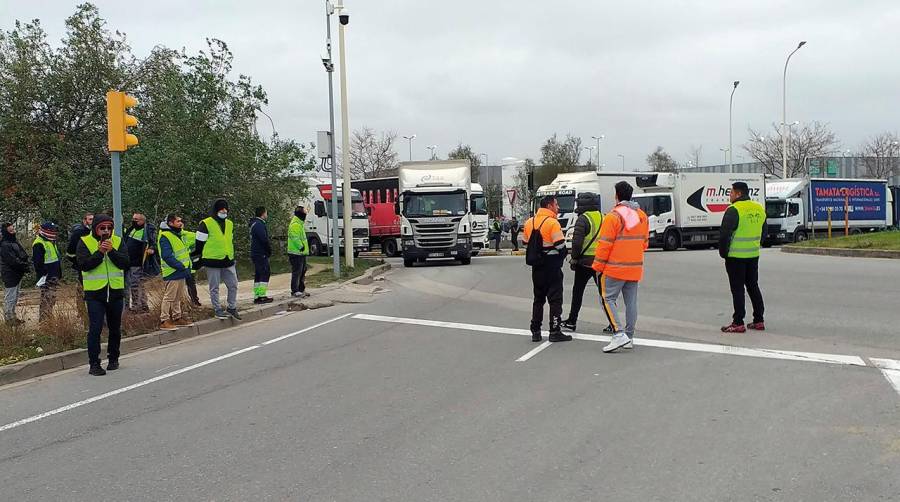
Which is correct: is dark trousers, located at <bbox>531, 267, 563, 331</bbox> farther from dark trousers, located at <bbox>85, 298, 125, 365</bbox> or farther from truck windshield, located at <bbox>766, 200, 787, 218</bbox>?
truck windshield, located at <bbox>766, 200, 787, 218</bbox>

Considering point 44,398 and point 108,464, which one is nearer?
point 108,464

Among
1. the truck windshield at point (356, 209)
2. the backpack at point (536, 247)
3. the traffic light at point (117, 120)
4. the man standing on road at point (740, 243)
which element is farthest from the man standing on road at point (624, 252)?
the truck windshield at point (356, 209)

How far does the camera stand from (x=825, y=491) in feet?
13.7

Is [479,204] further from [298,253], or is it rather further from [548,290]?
[548,290]

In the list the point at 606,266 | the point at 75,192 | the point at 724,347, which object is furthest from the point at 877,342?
the point at 75,192

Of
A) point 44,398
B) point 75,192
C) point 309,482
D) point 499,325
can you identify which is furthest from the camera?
point 75,192

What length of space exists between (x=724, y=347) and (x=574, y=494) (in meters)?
4.99

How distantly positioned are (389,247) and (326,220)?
340 centimetres

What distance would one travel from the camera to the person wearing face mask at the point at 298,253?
48.5 feet

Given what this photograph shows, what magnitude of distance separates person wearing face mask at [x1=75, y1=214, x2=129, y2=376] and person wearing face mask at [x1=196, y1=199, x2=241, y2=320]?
2.88 metres

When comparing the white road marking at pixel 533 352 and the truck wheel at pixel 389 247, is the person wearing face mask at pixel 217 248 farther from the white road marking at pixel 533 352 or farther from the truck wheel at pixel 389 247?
the truck wheel at pixel 389 247

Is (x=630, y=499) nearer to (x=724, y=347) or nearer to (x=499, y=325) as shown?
(x=724, y=347)

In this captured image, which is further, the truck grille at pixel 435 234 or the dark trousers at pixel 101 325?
the truck grille at pixel 435 234

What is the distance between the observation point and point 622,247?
8.28 meters
